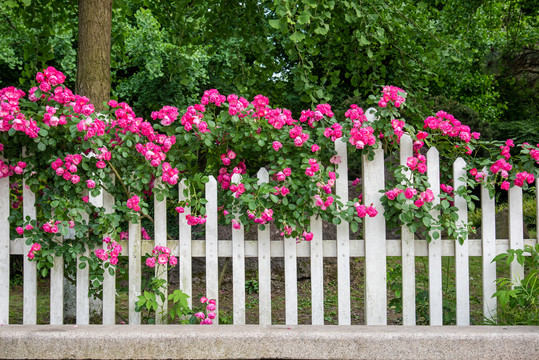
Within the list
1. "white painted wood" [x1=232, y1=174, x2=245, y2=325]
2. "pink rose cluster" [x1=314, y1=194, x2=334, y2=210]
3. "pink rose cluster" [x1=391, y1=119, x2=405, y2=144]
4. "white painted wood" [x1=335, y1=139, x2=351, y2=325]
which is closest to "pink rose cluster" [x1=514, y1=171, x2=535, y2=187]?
"pink rose cluster" [x1=391, y1=119, x2=405, y2=144]

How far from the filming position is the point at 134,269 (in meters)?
3.12

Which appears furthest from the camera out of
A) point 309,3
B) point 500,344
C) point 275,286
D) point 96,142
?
point 275,286

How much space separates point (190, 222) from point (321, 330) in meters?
1.00

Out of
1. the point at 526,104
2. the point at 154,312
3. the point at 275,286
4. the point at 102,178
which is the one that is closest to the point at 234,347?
the point at 154,312

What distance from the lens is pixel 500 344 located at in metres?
2.34

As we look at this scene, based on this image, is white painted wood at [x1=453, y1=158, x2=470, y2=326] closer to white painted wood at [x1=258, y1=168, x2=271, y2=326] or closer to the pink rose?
white painted wood at [x1=258, y1=168, x2=271, y2=326]

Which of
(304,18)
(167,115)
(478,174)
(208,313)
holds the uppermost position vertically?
(304,18)

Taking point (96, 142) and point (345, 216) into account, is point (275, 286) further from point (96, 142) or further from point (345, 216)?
point (96, 142)

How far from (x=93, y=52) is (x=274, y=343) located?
2528 millimetres

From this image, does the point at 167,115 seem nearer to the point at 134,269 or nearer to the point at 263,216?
the point at 263,216

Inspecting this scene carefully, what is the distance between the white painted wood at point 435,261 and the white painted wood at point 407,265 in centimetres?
11

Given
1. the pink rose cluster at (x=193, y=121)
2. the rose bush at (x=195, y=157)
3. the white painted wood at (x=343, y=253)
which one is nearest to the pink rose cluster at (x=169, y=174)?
the rose bush at (x=195, y=157)

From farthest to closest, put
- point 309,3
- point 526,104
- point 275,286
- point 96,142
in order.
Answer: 1. point 526,104
2. point 275,286
3. point 309,3
4. point 96,142

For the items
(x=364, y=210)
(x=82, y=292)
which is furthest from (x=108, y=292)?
(x=364, y=210)
